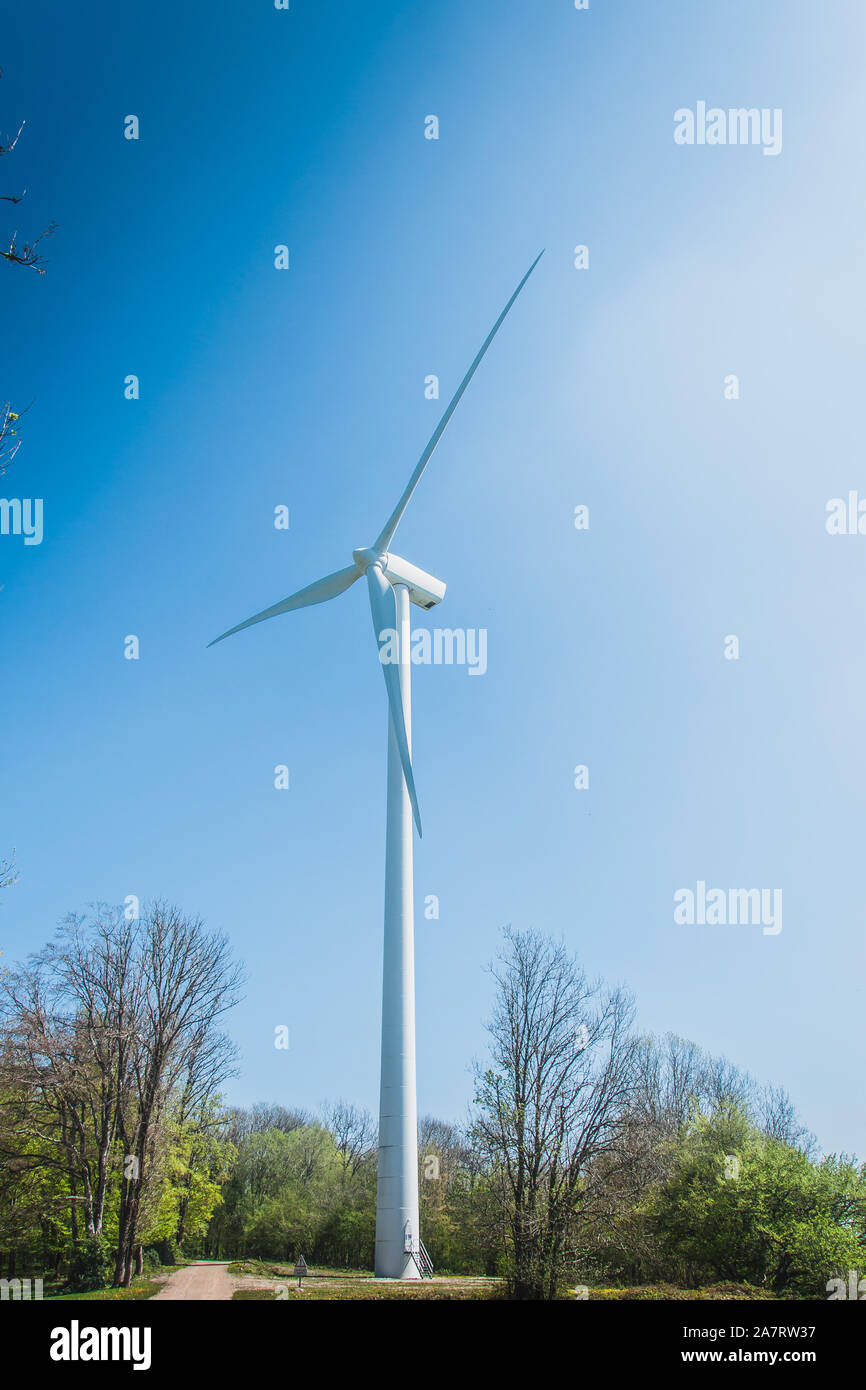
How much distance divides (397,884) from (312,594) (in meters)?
11.8

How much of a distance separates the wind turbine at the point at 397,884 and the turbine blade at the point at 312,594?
4 centimetres

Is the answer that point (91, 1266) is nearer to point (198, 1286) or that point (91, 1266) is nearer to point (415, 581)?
point (198, 1286)

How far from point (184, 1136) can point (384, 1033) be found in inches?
799

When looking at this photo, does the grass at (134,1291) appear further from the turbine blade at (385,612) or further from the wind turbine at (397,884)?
the turbine blade at (385,612)

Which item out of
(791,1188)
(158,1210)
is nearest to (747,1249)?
(791,1188)

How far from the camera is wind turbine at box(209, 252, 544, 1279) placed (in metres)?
23.5

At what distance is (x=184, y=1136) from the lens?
3984cm

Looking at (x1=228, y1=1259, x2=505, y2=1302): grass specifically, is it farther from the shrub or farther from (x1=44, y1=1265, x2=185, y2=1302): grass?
the shrub

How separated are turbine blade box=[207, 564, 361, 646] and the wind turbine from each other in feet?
0.12

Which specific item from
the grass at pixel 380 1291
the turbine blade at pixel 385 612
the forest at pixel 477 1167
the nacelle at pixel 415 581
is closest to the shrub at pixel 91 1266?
the forest at pixel 477 1167

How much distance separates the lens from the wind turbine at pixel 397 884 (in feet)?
77.2

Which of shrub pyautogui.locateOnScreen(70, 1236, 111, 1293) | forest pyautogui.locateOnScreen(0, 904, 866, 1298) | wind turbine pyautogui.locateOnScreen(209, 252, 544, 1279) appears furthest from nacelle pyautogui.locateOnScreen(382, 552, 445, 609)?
shrub pyautogui.locateOnScreen(70, 1236, 111, 1293)
